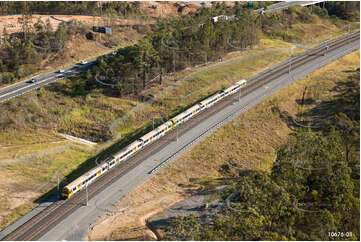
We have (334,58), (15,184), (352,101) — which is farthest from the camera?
(334,58)

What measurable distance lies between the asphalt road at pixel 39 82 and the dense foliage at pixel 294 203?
70.5 meters

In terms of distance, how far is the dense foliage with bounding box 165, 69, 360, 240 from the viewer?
54.2m

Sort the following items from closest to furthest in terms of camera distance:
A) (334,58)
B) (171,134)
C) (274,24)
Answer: (171,134) < (334,58) < (274,24)

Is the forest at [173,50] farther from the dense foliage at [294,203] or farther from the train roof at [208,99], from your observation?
the dense foliage at [294,203]

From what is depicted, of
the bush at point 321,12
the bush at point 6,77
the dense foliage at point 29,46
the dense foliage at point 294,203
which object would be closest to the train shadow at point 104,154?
the dense foliage at point 294,203

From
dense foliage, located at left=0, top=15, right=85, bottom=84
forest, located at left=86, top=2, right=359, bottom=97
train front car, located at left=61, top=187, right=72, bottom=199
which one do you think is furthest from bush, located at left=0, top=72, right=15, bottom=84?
train front car, located at left=61, top=187, right=72, bottom=199

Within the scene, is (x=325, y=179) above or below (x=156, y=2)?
below

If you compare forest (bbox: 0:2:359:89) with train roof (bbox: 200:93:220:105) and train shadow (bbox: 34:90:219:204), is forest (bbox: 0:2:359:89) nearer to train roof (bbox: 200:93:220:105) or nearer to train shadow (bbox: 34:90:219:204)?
train shadow (bbox: 34:90:219:204)

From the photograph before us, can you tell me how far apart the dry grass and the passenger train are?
8879 millimetres

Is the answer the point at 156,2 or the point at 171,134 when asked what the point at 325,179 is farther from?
the point at 156,2

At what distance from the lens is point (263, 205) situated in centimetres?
5744

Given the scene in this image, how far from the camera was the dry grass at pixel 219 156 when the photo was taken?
64.8 metres

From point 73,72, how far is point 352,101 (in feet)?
289

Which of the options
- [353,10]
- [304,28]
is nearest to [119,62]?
[304,28]
